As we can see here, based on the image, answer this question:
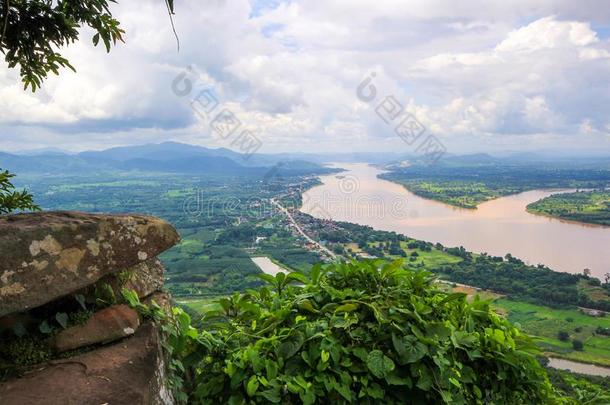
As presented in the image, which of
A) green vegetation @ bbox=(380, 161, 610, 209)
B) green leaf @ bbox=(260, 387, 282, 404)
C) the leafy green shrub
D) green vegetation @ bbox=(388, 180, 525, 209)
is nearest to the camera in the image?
green leaf @ bbox=(260, 387, 282, 404)

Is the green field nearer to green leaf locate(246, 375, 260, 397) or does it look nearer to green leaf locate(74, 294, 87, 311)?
green leaf locate(246, 375, 260, 397)

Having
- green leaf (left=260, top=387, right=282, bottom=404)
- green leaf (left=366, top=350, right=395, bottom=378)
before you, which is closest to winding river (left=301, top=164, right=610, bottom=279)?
green leaf (left=366, top=350, right=395, bottom=378)

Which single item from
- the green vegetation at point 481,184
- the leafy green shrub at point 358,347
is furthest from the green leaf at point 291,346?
the green vegetation at point 481,184

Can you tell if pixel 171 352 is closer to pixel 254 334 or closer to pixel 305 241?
pixel 254 334

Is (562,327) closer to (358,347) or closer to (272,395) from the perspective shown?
(358,347)

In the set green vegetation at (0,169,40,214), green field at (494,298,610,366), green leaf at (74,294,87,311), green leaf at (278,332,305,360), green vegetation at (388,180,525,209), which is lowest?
green field at (494,298,610,366)

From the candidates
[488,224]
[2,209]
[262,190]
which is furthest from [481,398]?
[262,190]

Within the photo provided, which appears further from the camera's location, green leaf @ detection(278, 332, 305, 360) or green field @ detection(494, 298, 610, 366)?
green field @ detection(494, 298, 610, 366)
